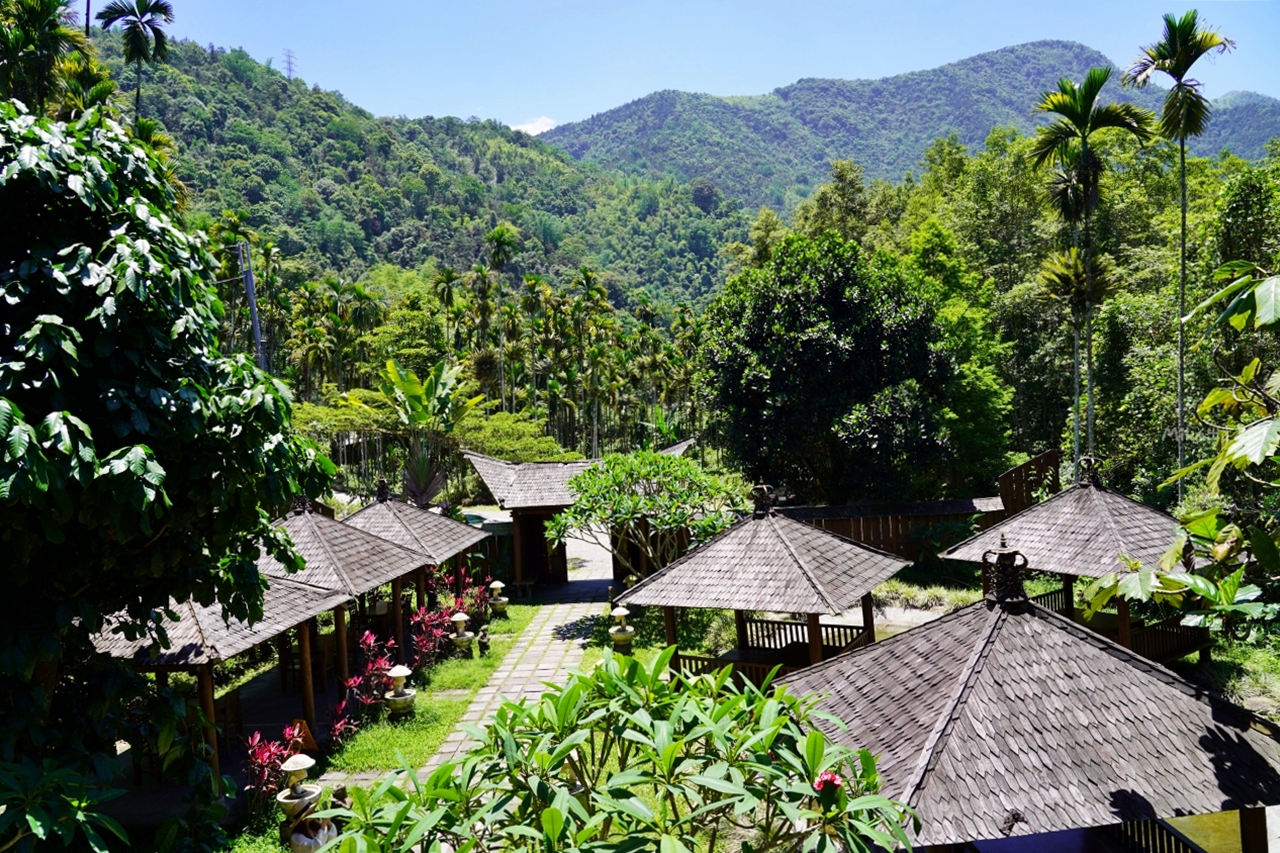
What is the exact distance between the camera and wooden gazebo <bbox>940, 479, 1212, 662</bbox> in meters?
11.1

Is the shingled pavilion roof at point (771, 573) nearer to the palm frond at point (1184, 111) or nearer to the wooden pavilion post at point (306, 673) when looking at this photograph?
the wooden pavilion post at point (306, 673)

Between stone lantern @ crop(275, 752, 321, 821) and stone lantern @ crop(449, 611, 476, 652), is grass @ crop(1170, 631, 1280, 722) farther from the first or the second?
stone lantern @ crop(449, 611, 476, 652)

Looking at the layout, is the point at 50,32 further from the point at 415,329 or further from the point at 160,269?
the point at 415,329

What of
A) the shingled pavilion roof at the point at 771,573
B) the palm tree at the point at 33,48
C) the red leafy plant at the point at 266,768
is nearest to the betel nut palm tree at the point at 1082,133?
the shingled pavilion roof at the point at 771,573

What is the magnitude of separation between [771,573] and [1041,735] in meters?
5.47

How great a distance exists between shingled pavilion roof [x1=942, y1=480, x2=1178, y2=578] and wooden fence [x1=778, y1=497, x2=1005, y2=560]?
294 inches

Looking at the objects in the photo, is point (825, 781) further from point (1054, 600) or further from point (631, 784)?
point (1054, 600)

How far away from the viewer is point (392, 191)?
93.6 metres

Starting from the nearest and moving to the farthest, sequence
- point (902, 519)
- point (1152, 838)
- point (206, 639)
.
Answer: point (1152, 838) → point (206, 639) → point (902, 519)

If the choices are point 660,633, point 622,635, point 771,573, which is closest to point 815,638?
point 771,573

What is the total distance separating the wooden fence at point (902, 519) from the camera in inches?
795

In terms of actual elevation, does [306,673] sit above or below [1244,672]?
above

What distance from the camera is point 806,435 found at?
2116 cm

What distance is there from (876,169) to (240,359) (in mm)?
202012
